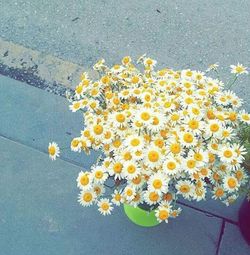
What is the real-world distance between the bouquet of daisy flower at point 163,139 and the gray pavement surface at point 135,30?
113cm

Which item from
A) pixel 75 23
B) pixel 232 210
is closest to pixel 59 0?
pixel 75 23

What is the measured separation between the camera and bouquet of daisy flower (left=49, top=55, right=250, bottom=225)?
1.66 metres

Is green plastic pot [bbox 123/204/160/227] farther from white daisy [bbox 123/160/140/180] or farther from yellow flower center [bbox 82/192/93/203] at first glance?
white daisy [bbox 123/160/140/180]

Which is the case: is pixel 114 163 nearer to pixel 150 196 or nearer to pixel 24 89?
pixel 150 196

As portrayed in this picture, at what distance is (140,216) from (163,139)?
69cm

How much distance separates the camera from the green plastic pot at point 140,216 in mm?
2232

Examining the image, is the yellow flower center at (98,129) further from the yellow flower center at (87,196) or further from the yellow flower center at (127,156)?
the yellow flower center at (87,196)

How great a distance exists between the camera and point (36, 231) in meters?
2.31

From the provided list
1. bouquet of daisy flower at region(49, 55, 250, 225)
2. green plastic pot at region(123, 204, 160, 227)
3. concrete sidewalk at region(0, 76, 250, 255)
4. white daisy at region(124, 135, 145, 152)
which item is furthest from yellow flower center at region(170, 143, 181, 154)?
concrete sidewalk at region(0, 76, 250, 255)

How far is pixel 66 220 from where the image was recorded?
2.35 m

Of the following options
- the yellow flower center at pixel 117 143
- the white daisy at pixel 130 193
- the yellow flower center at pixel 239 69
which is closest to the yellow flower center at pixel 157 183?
the white daisy at pixel 130 193

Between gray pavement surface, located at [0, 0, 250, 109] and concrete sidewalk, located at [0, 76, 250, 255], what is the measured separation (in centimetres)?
79

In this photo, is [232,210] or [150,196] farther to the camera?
[232,210]

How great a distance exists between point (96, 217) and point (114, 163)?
71cm
